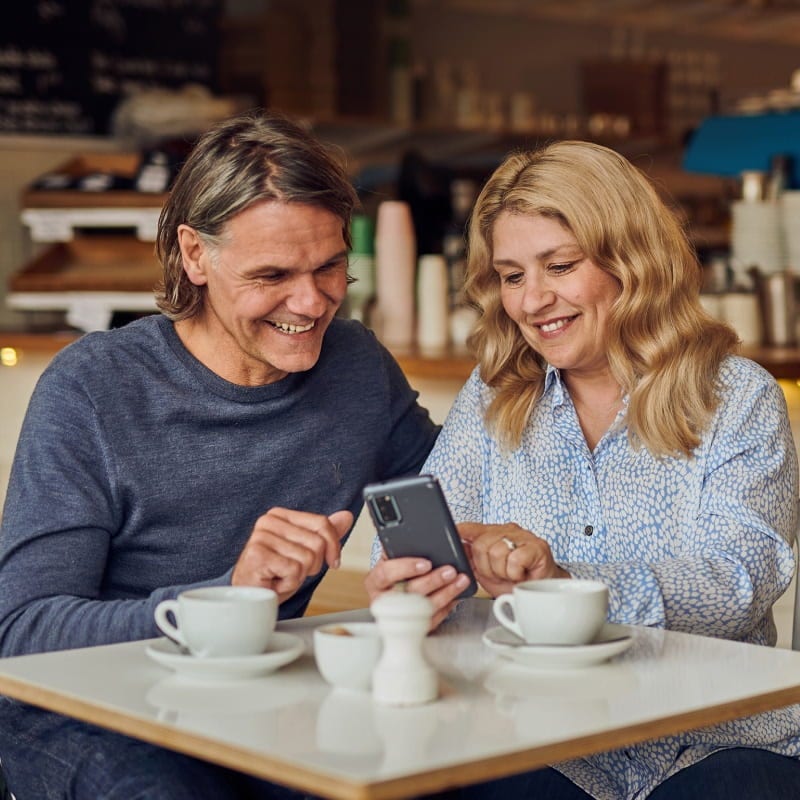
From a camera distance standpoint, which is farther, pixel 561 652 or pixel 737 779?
pixel 737 779

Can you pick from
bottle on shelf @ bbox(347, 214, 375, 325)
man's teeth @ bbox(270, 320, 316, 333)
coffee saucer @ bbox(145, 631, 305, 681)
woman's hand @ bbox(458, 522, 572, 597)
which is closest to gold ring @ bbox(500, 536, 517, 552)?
woman's hand @ bbox(458, 522, 572, 597)

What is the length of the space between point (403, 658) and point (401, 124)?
449cm

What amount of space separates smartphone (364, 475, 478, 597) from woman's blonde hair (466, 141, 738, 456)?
44 cm

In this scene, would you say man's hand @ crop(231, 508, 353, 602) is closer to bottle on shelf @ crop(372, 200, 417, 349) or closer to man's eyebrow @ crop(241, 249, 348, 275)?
man's eyebrow @ crop(241, 249, 348, 275)

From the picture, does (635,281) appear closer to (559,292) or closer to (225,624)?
(559,292)

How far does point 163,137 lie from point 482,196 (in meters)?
2.61

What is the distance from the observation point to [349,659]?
1.35 m

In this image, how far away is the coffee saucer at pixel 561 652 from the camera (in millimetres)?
1434

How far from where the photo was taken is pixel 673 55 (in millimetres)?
6629

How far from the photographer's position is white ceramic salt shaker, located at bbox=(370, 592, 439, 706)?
1297mm

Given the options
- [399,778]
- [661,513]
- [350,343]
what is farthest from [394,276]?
[399,778]

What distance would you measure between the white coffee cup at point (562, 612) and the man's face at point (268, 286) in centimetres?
60

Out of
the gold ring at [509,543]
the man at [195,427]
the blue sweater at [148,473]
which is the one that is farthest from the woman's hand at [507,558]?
the blue sweater at [148,473]

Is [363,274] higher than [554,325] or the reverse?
the reverse
